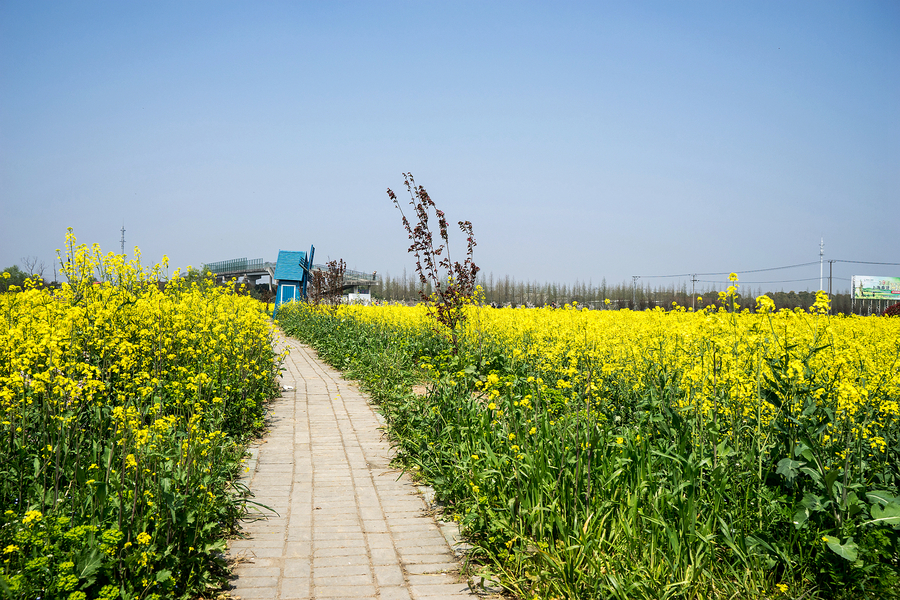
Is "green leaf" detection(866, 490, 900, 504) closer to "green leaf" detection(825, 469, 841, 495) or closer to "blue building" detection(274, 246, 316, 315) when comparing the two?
"green leaf" detection(825, 469, 841, 495)

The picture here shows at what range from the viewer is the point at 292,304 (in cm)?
2553

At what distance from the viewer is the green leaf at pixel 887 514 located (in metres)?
2.48

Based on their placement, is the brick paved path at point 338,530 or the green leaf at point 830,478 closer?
the green leaf at point 830,478

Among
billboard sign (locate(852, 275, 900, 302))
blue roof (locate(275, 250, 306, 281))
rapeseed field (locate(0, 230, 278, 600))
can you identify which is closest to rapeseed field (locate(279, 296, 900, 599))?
rapeseed field (locate(0, 230, 278, 600))

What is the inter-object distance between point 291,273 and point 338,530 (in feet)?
88.1

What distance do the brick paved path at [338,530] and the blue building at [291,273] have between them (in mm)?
23956

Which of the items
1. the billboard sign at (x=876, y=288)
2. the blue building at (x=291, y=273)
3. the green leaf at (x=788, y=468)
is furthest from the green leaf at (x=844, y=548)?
the billboard sign at (x=876, y=288)

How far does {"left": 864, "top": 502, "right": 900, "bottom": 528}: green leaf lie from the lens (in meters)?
2.48

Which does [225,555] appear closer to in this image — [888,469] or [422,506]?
[422,506]

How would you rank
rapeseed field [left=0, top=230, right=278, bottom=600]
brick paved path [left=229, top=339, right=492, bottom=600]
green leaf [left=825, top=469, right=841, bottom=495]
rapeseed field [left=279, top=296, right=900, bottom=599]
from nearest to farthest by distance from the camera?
1. rapeseed field [left=0, top=230, right=278, bottom=600]
2. green leaf [left=825, top=469, right=841, bottom=495]
3. rapeseed field [left=279, top=296, right=900, bottom=599]
4. brick paved path [left=229, top=339, right=492, bottom=600]

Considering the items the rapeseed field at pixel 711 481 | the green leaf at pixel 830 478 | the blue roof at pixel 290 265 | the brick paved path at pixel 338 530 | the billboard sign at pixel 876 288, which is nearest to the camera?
the green leaf at pixel 830 478

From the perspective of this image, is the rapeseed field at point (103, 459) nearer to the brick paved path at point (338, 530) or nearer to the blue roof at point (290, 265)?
Result: the brick paved path at point (338, 530)

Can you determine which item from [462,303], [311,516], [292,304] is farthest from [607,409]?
[292,304]

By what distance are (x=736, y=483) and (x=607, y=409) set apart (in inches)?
63.6
